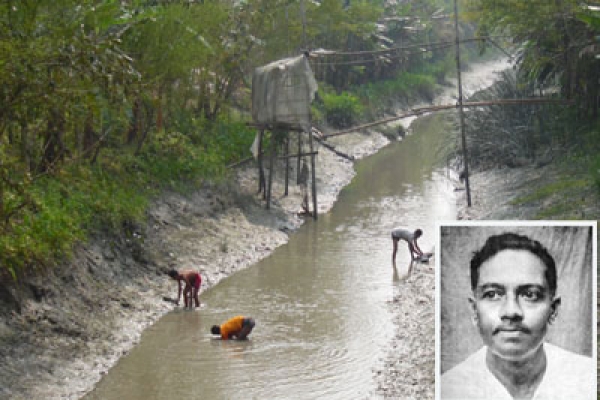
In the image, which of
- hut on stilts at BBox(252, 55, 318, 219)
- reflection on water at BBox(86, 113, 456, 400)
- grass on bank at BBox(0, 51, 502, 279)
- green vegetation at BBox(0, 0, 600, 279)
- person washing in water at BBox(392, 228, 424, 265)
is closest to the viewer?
green vegetation at BBox(0, 0, 600, 279)

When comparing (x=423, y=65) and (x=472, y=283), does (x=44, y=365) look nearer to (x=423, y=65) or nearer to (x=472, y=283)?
(x=472, y=283)

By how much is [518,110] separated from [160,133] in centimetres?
1007

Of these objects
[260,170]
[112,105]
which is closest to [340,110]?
[260,170]

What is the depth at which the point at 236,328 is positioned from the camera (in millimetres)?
12195

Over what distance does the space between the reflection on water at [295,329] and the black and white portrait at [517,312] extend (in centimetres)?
632

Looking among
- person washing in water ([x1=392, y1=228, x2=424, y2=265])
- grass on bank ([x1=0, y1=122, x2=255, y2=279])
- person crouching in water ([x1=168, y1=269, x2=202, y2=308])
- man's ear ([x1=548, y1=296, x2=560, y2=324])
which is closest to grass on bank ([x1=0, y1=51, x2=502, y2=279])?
grass on bank ([x1=0, y1=122, x2=255, y2=279])

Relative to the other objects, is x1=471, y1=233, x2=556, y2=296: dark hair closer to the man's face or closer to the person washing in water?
the man's face

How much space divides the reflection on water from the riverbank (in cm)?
33

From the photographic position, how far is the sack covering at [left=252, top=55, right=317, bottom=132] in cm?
2011

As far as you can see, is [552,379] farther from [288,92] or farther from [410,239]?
[288,92]

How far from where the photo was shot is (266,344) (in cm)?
1229

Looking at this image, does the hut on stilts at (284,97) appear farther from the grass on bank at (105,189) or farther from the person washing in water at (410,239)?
the person washing in water at (410,239)

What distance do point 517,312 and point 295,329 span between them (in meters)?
9.17

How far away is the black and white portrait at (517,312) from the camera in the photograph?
161 inches
